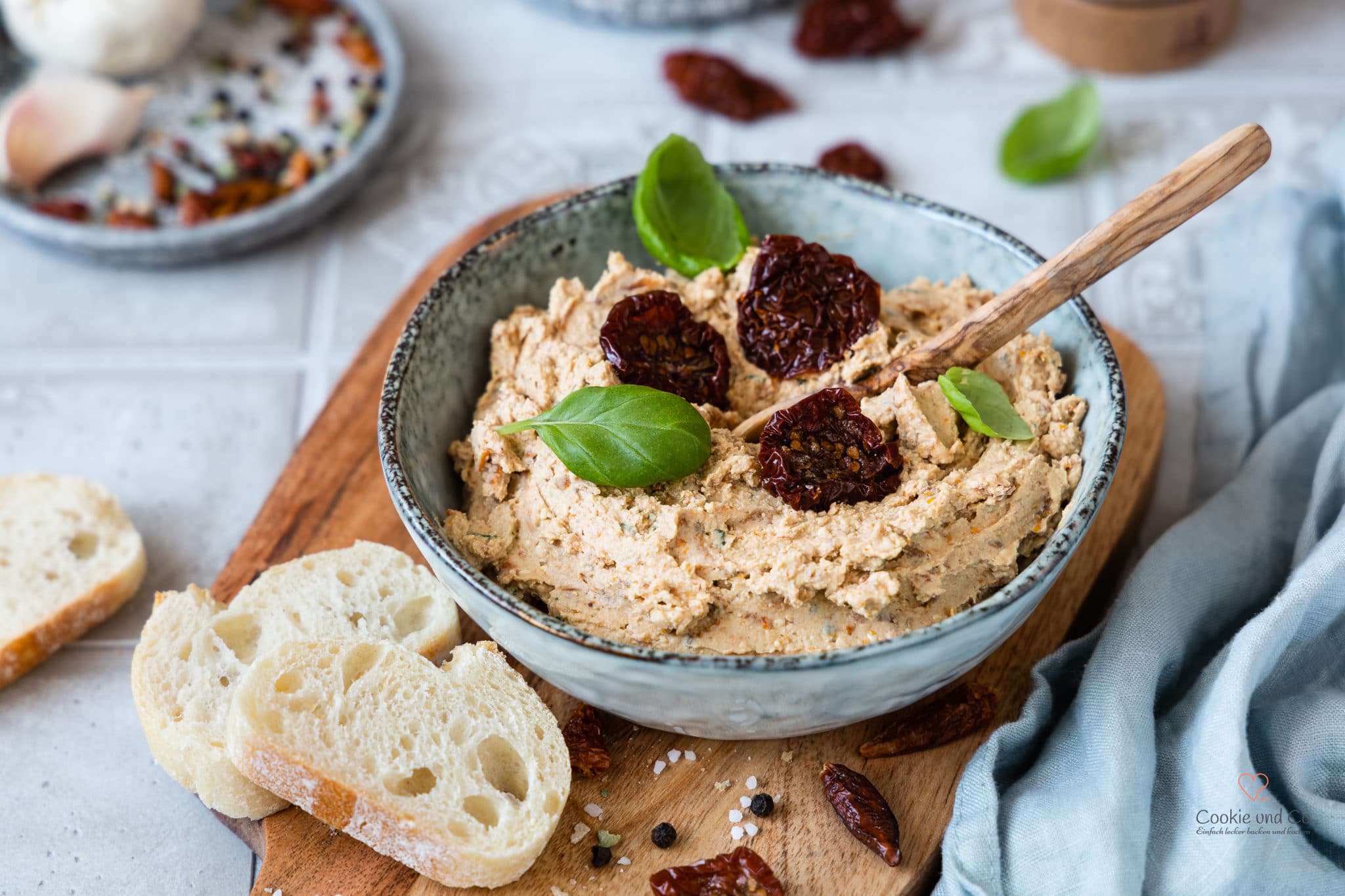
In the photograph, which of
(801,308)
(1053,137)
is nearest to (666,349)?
(801,308)

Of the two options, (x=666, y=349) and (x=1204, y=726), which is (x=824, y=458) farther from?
(x=1204, y=726)

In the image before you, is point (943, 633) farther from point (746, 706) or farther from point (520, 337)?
point (520, 337)

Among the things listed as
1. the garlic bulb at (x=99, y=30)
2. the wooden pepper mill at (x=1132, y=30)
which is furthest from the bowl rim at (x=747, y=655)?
the garlic bulb at (x=99, y=30)

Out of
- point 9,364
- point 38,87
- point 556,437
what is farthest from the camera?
point 38,87

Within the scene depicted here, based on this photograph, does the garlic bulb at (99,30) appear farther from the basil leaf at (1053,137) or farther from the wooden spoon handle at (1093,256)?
the wooden spoon handle at (1093,256)

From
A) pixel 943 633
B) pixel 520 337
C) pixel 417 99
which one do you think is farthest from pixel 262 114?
pixel 943 633
